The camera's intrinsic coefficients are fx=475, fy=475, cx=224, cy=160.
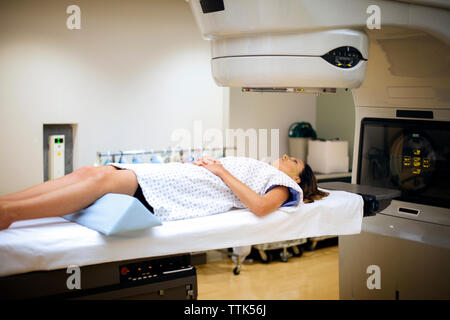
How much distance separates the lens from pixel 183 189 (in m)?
2.04

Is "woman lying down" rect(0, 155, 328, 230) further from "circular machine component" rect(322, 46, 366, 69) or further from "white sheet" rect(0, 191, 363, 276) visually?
"circular machine component" rect(322, 46, 366, 69)

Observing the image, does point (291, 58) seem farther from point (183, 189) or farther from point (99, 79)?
point (99, 79)

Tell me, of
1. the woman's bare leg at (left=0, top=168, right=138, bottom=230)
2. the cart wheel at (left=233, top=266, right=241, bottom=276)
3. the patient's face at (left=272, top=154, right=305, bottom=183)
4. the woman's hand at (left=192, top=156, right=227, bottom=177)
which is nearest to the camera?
the woman's bare leg at (left=0, top=168, right=138, bottom=230)

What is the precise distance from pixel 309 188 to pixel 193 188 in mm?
562

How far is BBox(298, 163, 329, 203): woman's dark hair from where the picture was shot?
2.17m

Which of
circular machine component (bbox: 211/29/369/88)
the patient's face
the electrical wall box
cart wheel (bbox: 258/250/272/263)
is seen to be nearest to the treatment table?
the patient's face

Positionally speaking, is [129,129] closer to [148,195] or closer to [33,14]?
[33,14]

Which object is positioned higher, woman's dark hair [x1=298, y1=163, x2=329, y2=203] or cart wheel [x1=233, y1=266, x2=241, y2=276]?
woman's dark hair [x1=298, y1=163, x2=329, y2=203]

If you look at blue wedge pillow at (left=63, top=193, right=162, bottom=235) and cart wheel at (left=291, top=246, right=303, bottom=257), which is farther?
cart wheel at (left=291, top=246, right=303, bottom=257)

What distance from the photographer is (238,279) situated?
3.47 meters

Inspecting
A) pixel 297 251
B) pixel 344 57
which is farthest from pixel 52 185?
pixel 297 251

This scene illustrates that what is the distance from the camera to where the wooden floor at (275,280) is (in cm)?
314

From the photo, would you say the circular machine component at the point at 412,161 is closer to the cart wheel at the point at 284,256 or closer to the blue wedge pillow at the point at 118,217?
the blue wedge pillow at the point at 118,217

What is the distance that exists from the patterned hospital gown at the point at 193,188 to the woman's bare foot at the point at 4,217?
53cm
